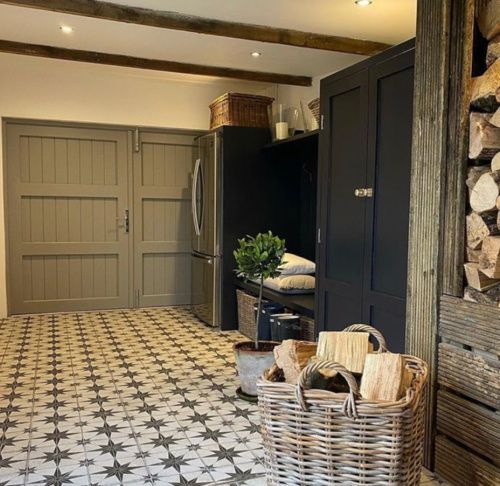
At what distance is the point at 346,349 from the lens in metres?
1.74

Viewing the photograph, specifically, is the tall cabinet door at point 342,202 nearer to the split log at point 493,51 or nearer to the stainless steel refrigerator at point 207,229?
the split log at point 493,51

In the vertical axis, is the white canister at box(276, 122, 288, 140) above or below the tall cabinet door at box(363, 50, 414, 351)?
above

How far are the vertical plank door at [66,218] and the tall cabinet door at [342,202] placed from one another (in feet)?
10.1

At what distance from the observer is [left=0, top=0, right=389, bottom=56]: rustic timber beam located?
→ 3.20 metres

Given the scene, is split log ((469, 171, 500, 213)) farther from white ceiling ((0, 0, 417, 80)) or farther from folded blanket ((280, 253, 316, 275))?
folded blanket ((280, 253, 316, 275))

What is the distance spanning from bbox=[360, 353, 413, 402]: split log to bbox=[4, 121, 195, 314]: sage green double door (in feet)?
14.5

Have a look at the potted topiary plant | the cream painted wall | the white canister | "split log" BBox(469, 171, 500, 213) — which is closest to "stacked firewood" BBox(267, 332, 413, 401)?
"split log" BBox(469, 171, 500, 213)

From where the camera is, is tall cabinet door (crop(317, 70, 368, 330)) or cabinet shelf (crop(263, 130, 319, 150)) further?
cabinet shelf (crop(263, 130, 319, 150))

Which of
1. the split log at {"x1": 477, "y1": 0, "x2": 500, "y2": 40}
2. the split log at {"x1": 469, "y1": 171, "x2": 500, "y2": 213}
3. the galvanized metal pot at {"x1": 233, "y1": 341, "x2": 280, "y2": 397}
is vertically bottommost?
the galvanized metal pot at {"x1": 233, "y1": 341, "x2": 280, "y2": 397}

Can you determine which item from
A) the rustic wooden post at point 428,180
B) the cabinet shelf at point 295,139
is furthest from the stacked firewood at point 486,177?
the cabinet shelf at point 295,139

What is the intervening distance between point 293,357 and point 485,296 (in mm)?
779

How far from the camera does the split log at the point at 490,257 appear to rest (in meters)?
1.79

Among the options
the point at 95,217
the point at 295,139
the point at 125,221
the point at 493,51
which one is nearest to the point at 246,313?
the point at 295,139

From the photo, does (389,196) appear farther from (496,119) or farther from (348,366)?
(348,366)
